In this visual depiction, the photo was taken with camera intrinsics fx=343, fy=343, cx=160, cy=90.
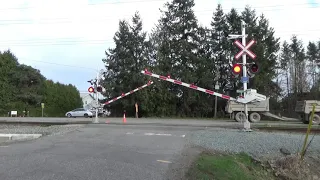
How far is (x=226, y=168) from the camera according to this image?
854 cm

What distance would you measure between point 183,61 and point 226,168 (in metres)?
42.6

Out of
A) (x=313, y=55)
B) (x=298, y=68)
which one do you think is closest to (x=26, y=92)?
(x=298, y=68)

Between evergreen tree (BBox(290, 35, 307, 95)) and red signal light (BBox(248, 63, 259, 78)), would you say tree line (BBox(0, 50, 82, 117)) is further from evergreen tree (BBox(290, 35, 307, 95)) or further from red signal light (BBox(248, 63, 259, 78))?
red signal light (BBox(248, 63, 259, 78))

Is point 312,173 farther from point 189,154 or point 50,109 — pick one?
point 50,109

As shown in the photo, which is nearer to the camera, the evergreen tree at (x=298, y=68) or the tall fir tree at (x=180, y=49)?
the tall fir tree at (x=180, y=49)

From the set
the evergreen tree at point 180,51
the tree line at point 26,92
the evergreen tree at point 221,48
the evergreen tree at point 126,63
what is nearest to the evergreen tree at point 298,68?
the evergreen tree at point 221,48

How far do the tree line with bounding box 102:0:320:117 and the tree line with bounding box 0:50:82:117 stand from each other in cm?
1360

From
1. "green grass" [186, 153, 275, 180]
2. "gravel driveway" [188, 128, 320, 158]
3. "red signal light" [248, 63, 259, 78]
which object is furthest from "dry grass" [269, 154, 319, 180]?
"red signal light" [248, 63, 259, 78]

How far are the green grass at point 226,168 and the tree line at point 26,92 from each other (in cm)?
5301

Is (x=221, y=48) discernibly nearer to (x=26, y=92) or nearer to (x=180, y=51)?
(x=180, y=51)

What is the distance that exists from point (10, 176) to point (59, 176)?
1.06 m

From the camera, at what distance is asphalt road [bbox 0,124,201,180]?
7.56m

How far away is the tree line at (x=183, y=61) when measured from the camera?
49438mm

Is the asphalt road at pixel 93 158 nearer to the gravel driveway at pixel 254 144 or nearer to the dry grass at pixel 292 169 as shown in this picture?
the gravel driveway at pixel 254 144
